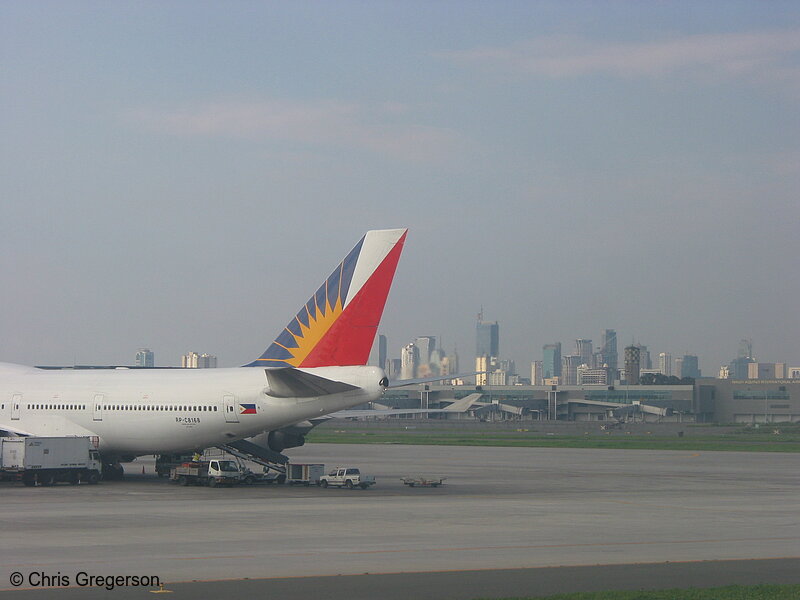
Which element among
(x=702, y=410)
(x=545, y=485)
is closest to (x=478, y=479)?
(x=545, y=485)

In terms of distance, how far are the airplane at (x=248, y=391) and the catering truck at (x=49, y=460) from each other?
7.76 feet

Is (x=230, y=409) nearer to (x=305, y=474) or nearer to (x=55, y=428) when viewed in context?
(x=305, y=474)

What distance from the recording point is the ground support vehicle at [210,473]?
166 ft

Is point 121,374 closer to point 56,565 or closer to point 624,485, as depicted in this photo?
point 624,485

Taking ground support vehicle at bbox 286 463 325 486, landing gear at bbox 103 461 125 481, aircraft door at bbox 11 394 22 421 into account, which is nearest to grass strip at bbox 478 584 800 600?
ground support vehicle at bbox 286 463 325 486

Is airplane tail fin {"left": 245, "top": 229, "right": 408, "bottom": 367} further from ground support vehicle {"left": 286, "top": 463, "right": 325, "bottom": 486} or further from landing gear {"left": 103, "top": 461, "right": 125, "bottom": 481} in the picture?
landing gear {"left": 103, "top": 461, "right": 125, "bottom": 481}

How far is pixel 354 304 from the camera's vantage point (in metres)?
49.2

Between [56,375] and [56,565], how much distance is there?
34.6 meters

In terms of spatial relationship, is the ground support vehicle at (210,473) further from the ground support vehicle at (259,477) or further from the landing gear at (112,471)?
the landing gear at (112,471)

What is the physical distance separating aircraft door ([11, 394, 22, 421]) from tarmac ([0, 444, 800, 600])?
6498 millimetres

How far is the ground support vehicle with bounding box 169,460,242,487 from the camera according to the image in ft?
166

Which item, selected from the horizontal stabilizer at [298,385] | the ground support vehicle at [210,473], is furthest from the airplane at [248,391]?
the ground support vehicle at [210,473]

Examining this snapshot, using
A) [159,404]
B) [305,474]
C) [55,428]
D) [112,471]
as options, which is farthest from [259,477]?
[55,428]

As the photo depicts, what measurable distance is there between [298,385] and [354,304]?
4.41 m
